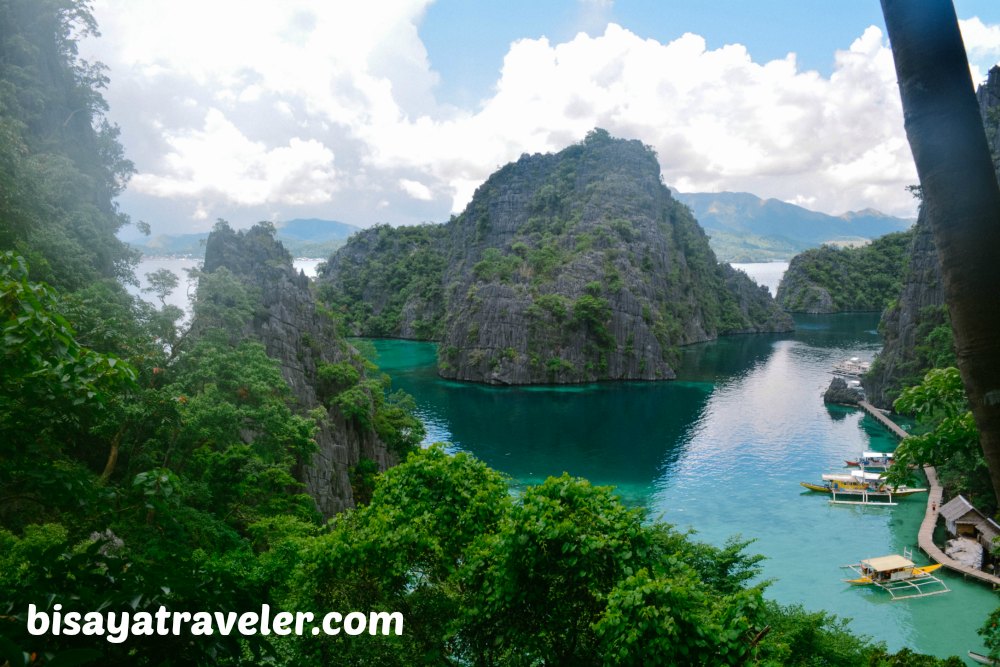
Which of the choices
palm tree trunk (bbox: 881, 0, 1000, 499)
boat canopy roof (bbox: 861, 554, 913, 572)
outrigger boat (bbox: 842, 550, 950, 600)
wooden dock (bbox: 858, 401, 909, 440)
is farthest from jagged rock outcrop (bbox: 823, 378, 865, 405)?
palm tree trunk (bbox: 881, 0, 1000, 499)

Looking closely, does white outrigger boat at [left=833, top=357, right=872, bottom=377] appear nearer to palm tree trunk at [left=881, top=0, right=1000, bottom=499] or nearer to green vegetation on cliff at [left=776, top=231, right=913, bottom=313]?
green vegetation on cliff at [left=776, top=231, right=913, bottom=313]

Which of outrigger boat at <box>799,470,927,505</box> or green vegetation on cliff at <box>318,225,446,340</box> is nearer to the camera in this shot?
outrigger boat at <box>799,470,927,505</box>

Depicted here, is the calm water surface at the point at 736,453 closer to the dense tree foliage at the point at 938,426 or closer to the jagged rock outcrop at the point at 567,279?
the jagged rock outcrop at the point at 567,279

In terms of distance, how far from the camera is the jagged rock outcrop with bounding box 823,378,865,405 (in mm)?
48469

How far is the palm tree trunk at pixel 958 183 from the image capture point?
2.19m

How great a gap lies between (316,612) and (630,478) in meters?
28.0

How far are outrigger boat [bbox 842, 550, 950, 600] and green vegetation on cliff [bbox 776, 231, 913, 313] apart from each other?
10689cm

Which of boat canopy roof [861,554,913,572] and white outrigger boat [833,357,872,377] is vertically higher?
white outrigger boat [833,357,872,377]

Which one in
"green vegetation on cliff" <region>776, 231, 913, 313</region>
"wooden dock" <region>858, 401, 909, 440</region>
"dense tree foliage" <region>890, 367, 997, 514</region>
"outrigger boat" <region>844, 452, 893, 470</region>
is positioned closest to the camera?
"dense tree foliage" <region>890, 367, 997, 514</region>

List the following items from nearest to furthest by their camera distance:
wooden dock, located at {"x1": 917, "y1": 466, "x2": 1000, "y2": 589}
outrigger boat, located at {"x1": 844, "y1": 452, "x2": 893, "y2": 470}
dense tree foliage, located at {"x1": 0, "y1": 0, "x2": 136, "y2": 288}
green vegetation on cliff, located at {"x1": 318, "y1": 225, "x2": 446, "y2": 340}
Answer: dense tree foliage, located at {"x1": 0, "y1": 0, "x2": 136, "y2": 288} → wooden dock, located at {"x1": 917, "y1": 466, "x2": 1000, "y2": 589} → outrigger boat, located at {"x1": 844, "y1": 452, "x2": 893, "y2": 470} → green vegetation on cliff, located at {"x1": 318, "y1": 225, "x2": 446, "y2": 340}

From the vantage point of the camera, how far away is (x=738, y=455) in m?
36.8

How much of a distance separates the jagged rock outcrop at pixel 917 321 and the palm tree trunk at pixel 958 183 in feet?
163

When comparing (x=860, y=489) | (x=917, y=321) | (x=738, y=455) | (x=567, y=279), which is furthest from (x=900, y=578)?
(x=567, y=279)

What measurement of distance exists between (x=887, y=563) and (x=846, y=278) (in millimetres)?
115769
